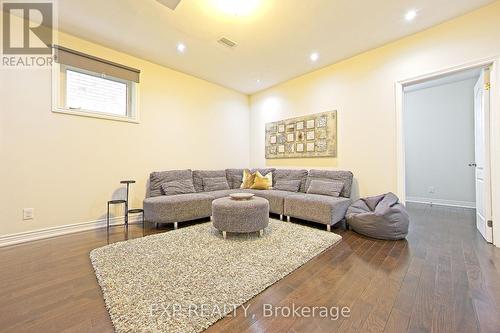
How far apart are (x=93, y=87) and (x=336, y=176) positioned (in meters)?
4.26

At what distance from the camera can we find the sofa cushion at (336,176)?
3.33m

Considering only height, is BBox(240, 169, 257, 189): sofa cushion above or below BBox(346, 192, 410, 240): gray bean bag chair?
above

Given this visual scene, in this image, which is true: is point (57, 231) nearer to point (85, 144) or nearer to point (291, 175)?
point (85, 144)

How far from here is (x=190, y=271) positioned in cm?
175

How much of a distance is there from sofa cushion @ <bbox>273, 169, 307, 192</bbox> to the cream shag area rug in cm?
127

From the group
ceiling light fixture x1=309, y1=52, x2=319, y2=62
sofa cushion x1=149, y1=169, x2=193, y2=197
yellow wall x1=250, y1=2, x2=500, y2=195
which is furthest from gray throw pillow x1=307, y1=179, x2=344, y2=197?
sofa cushion x1=149, y1=169, x2=193, y2=197

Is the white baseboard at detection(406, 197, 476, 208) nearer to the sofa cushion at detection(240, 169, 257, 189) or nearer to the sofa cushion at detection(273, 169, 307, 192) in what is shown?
the sofa cushion at detection(273, 169, 307, 192)

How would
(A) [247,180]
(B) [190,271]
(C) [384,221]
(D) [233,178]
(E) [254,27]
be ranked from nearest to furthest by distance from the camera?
1. (B) [190,271]
2. (C) [384,221]
3. (E) [254,27]
4. (A) [247,180]
5. (D) [233,178]

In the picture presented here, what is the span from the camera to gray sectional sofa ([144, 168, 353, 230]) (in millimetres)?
2973

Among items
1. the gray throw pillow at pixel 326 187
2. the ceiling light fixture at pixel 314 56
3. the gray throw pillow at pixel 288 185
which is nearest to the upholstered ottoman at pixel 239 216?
the gray throw pillow at pixel 326 187

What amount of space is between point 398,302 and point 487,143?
7.84 ft

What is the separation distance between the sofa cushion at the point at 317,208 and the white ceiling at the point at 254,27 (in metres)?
2.41

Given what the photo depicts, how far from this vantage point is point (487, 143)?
237cm

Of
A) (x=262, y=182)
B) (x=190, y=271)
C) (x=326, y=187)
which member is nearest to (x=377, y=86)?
(x=326, y=187)
